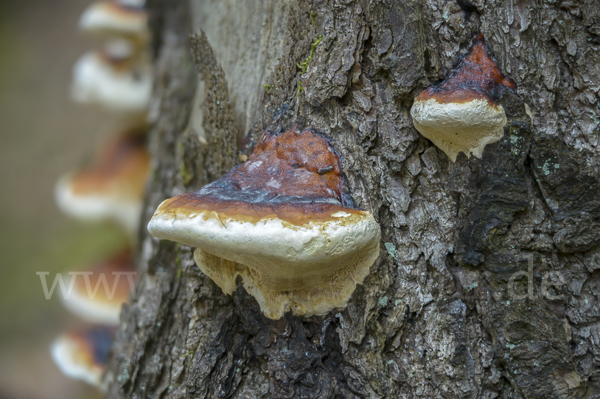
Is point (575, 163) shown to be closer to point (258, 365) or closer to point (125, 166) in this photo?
point (258, 365)

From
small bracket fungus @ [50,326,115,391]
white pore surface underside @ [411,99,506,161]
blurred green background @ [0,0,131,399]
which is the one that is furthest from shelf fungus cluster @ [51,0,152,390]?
blurred green background @ [0,0,131,399]

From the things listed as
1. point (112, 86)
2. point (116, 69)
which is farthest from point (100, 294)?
point (116, 69)

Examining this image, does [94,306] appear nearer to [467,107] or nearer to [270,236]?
[270,236]

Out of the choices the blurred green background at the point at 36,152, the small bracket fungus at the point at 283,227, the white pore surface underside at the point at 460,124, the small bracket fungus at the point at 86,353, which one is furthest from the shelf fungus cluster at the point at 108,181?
the blurred green background at the point at 36,152

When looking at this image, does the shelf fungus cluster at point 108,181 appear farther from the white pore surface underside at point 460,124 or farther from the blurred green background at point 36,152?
the blurred green background at point 36,152

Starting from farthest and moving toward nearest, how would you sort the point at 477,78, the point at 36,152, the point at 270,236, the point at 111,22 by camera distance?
the point at 36,152 → the point at 111,22 → the point at 477,78 → the point at 270,236

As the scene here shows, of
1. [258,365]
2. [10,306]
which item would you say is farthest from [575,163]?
[10,306]
